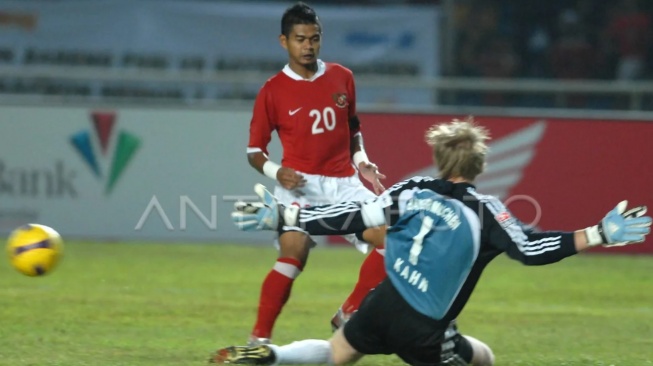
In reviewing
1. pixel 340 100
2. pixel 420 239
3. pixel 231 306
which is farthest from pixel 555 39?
pixel 420 239

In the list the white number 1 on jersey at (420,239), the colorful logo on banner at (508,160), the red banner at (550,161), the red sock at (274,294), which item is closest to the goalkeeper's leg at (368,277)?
the red sock at (274,294)

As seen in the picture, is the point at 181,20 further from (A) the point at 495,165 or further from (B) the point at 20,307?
(B) the point at 20,307

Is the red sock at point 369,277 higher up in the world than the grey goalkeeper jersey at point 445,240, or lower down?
lower down

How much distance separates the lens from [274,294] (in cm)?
697

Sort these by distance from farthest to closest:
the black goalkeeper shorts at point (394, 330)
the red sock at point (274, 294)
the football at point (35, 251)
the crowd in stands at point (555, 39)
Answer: the crowd in stands at point (555, 39) → the football at point (35, 251) → the red sock at point (274, 294) → the black goalkeeper shorts at point (394, 330)

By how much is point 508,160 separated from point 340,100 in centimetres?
614

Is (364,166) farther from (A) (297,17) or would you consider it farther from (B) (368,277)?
(A) (297,17)

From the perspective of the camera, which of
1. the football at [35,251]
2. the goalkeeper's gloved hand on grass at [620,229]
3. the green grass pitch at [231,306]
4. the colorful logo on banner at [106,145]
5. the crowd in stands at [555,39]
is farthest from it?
→ the crowd in stands at [555,39]

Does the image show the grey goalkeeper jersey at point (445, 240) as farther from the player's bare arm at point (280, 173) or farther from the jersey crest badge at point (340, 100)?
the jersey crest badge at point (340, 100)

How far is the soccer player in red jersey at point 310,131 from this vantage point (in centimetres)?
734

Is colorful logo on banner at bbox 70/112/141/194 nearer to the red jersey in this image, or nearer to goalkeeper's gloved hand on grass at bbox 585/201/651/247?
the red jersey

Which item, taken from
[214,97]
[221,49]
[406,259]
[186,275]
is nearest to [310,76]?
[406,259]

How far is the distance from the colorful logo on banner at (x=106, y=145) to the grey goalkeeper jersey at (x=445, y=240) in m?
7.91

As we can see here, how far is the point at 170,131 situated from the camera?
1362 cm
